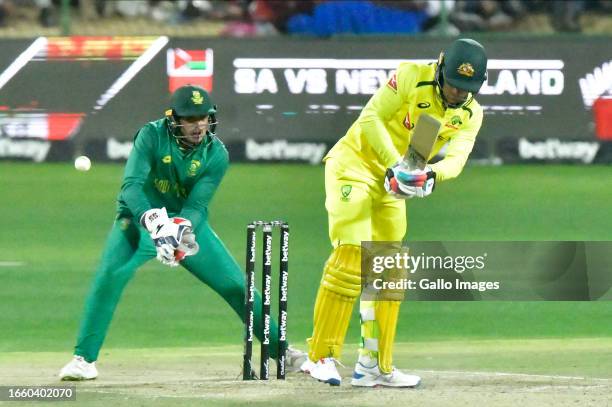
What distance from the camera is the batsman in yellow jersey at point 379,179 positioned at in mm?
8430

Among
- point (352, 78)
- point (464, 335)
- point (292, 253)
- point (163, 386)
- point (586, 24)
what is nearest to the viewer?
point (163, 386)

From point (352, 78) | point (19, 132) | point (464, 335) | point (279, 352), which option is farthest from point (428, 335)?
point (19, 132)

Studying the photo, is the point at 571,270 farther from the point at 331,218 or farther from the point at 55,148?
the point at 55,148

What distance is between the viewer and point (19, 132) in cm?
2042

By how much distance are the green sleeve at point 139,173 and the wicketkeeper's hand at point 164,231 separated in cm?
11

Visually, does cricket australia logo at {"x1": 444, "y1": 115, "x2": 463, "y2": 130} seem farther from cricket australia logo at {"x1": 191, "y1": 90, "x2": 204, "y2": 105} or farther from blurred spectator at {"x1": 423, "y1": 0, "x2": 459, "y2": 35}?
blurred spectator at {"x1": 423, "y1": 0, "x2": 459, "y2": 35}

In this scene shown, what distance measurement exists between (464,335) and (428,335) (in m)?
0.28

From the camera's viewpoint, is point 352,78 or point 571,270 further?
point 352,78

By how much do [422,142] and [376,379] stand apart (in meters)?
1.54

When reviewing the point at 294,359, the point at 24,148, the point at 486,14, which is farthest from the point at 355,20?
the point at 294,359

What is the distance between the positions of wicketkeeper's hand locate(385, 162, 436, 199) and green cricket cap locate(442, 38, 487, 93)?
1.87 feet

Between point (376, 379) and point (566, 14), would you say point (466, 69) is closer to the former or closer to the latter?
point (376, 379)

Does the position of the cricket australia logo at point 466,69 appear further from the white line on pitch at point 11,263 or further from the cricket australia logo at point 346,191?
the white line on pitch at point 11,263

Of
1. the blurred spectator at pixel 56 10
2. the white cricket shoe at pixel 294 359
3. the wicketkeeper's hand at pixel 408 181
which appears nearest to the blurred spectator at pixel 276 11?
the blurred spectator at pixel 56 10
